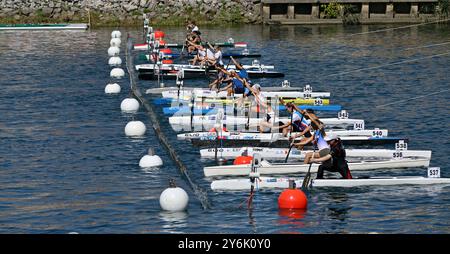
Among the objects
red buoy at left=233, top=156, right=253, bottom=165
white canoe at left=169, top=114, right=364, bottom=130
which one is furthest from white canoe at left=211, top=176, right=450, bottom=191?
white canoe at left=169, top=114, right=364, bottom=130

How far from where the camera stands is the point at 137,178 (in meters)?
34.6

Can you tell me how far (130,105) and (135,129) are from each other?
5.93 meters

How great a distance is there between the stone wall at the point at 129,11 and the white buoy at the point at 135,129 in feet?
142

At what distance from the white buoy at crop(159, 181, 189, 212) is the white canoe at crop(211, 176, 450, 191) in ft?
9.41

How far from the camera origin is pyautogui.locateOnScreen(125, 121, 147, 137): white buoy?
137 ft

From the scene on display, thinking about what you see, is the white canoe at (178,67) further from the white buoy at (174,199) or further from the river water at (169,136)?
the white buoy at (174,199)

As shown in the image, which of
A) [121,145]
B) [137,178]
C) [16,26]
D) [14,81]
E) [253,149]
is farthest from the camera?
[16,26]

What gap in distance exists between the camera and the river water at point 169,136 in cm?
2944

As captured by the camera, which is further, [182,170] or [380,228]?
[182,170]

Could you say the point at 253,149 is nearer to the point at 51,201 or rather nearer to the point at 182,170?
the point at 182,170

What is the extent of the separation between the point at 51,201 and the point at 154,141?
9.38 metres

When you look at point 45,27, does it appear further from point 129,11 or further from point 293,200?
point 293,200
